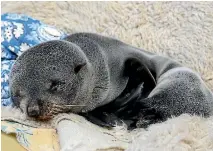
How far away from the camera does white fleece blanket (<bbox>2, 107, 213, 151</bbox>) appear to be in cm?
120

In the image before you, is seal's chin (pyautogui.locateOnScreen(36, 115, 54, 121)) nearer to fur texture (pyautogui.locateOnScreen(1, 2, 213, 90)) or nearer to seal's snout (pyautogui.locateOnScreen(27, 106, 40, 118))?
seal's snout (pyautogui.locateOnScreen(27, 106, 40, 118))

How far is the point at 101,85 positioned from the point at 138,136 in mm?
278

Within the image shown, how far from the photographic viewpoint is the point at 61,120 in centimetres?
134

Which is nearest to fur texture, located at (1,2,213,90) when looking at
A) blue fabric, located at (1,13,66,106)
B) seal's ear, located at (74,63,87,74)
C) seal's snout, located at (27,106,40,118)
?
blue fabric, located at (1,13,66,106)

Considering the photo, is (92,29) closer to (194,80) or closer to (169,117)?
(194,80)

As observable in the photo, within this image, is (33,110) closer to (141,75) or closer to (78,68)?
(78,68)

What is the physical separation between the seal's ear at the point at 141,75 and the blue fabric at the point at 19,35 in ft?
1.51

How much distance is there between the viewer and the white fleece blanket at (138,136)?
47.4 inches

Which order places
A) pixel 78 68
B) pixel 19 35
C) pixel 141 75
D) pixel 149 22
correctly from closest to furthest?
pixel 78 68, pixel 141 75, pixel 19 35, pixel 149 22

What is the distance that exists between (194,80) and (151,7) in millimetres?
628

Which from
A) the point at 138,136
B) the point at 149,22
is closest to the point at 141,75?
the point at 138,136

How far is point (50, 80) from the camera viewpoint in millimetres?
1339

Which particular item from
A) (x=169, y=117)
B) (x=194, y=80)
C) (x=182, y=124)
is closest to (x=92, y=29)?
(x=194, y=80)

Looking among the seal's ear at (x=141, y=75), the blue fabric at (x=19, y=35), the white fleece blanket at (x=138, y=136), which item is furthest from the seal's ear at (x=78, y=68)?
the blue fabric at (x=19, y=35)
